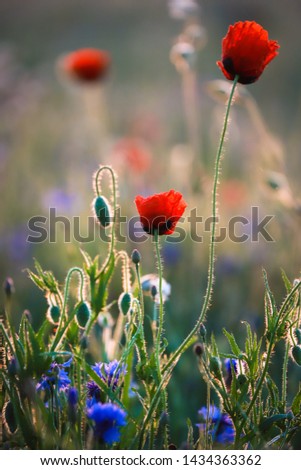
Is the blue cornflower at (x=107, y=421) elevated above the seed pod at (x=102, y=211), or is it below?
below

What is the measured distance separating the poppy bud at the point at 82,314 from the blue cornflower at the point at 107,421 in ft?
0.60

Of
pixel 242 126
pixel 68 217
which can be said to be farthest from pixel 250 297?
pixel 242 126

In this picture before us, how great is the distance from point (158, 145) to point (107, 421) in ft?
10.6

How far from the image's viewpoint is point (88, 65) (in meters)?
3.26

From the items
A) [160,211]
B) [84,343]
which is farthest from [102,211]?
[84,343]

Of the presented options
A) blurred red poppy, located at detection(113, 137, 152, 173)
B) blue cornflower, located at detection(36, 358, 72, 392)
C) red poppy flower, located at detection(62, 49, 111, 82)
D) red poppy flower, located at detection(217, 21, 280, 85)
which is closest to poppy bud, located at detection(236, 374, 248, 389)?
blue cornflower, located at detection(36, 358, 72, 392)

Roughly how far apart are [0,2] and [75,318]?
4073 mm

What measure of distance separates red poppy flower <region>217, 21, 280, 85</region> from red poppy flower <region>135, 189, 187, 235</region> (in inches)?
11.5

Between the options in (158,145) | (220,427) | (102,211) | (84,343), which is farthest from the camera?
(158,145)

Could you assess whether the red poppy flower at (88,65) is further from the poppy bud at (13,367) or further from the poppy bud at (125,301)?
the poppy bud at (13,367)

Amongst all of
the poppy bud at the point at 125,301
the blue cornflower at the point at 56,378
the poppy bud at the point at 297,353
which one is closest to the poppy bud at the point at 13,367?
the blue cornflower at the point at 56,378

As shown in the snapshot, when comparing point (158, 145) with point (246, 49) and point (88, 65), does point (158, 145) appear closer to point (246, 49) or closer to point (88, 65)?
point (88, 65)

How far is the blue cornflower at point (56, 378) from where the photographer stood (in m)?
1.25

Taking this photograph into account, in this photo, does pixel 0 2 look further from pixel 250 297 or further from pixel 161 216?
pixel 161 216
